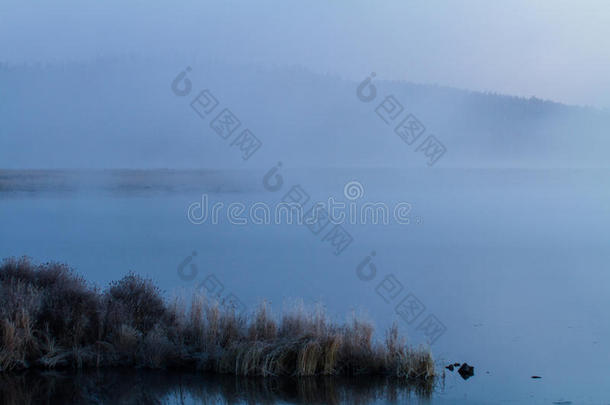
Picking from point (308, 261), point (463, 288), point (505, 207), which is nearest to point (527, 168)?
point (505, 207)

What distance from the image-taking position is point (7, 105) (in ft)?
311

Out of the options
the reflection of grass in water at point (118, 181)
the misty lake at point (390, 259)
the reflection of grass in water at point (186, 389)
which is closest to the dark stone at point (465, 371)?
the misty lake at point (390, 259)

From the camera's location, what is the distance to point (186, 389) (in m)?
8.42

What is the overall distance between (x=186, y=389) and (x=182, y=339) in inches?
56.7

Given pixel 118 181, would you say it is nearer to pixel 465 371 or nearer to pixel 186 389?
pixel 465 371

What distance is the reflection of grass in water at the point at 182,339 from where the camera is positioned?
9.04m

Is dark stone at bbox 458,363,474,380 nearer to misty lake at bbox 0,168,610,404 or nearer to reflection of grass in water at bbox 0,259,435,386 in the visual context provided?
misty lake at bbox 0,168,610,404

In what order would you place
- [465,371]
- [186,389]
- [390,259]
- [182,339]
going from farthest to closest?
[390,259], [465,371], [182,339], [186,389]

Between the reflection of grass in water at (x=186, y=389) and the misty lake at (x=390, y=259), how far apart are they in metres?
0.04

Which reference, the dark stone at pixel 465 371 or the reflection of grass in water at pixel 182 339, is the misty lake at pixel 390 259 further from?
the reflection of grass in water at pixel 182 339

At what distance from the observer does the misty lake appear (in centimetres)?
992

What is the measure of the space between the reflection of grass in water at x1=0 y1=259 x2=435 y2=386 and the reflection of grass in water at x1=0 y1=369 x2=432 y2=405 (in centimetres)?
22

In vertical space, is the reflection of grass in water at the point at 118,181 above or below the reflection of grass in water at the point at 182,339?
above

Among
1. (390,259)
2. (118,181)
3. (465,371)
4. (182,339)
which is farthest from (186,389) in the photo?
(118,181)
